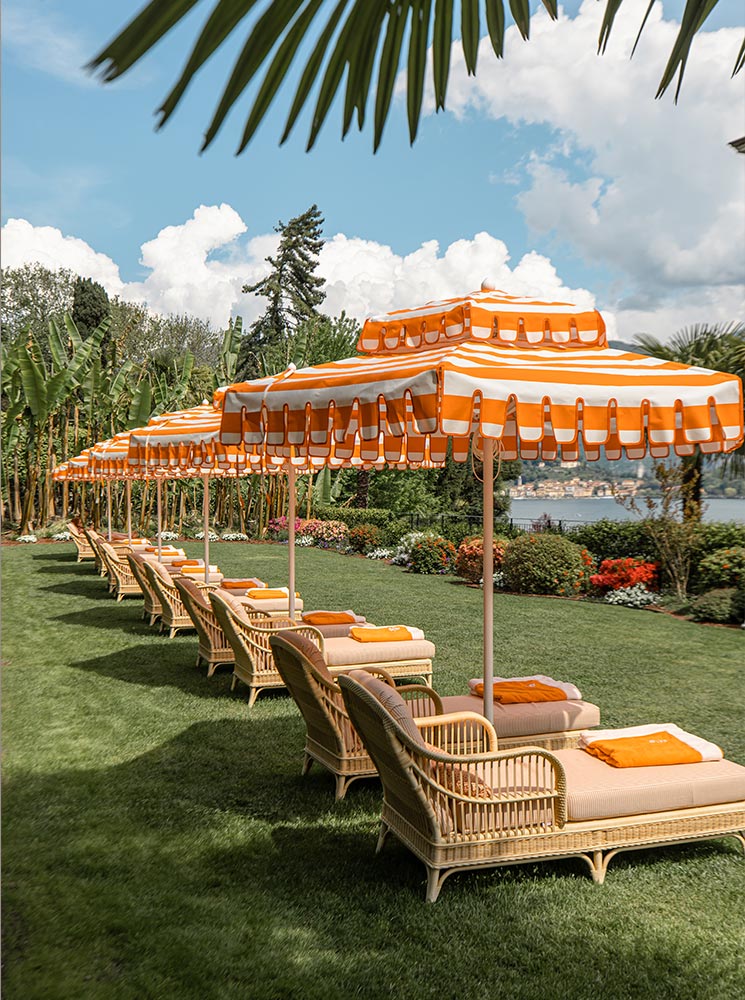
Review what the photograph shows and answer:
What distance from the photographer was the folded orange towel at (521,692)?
698 centimetres

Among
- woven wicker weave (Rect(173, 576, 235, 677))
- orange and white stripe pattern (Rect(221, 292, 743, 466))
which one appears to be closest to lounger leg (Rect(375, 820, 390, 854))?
orange and white stripe pattern (Rect(221, 292, 743, 466))

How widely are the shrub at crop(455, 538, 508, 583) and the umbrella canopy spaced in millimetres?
12457

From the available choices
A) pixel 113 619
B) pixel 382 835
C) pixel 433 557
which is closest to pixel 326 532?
pixel 433 557

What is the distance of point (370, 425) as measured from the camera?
5.36 m

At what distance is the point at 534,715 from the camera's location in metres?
6.79

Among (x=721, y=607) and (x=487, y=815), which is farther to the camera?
(x=721, y=607)

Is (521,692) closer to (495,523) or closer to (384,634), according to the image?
(384,634)

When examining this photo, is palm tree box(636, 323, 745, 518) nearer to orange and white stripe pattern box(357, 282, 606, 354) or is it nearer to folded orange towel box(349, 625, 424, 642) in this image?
folded orange towel box(349, 625, 424, 642)

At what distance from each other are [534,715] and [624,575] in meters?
11.0

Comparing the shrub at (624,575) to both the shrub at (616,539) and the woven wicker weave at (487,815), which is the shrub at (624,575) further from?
the woven wicker weave at (487,815)

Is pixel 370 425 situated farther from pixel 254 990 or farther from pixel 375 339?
pixel 254 990

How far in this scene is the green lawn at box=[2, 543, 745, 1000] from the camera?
4168 millimetres

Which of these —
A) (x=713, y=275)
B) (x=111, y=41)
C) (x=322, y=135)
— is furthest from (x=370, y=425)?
(x=713, y=275)

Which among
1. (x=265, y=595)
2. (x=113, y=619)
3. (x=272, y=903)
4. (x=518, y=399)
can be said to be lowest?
(x=272, y=903)
